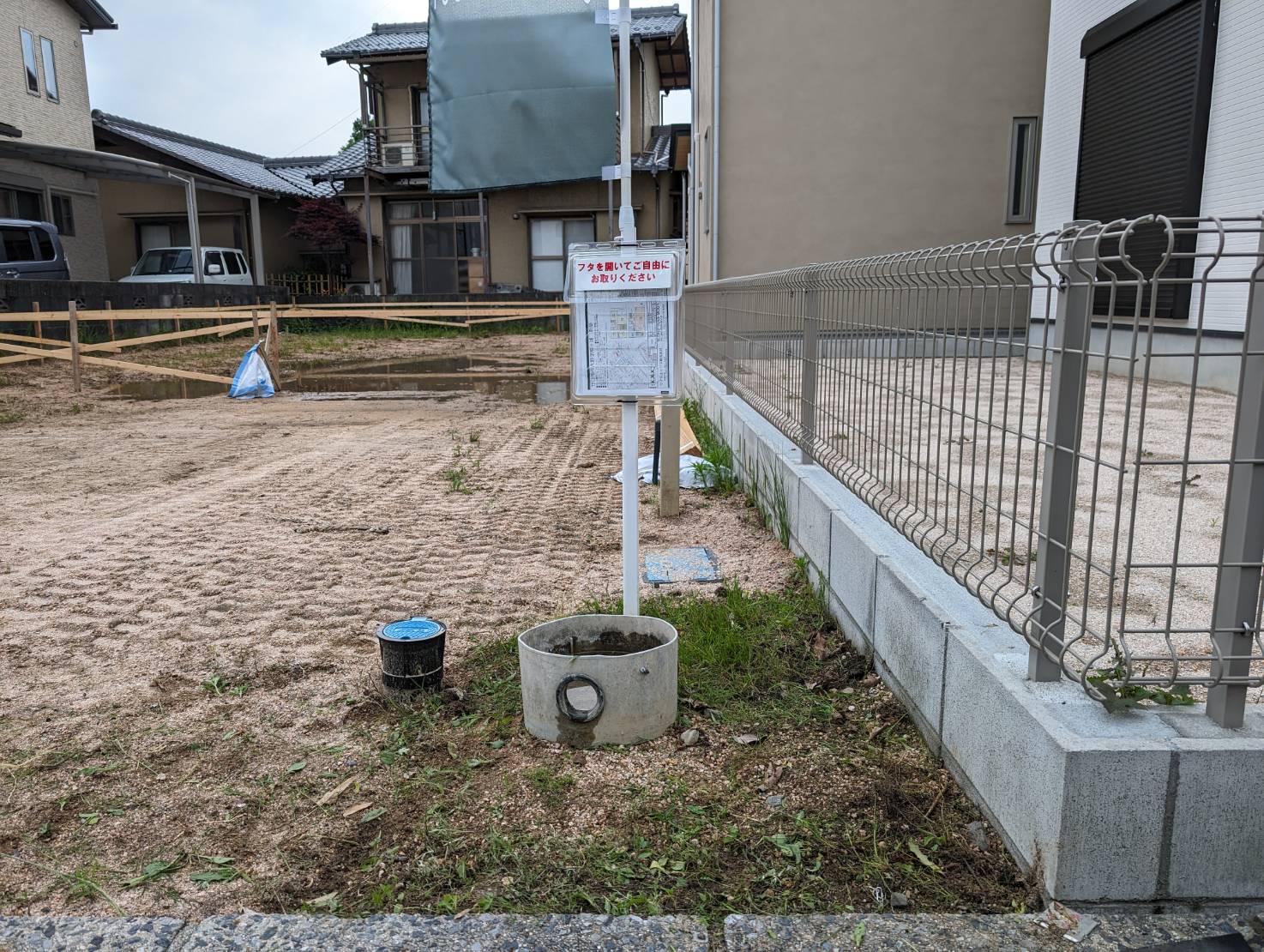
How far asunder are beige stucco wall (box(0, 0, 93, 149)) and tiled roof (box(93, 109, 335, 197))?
57.2 inches

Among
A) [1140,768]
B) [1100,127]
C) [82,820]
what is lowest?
[82,820]

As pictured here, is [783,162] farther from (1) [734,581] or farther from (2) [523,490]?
(1) [734,581]

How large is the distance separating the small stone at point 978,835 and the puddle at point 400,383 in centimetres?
911

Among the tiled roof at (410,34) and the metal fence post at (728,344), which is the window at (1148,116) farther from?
the tiled roof at (410,34)

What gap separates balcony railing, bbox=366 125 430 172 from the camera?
2503cm

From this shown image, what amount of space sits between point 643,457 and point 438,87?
3.75 metres

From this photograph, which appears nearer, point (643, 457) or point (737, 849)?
point (737, 849)

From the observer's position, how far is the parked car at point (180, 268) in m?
21.7

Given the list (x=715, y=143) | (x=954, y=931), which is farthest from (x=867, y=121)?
(x=954, y=931)

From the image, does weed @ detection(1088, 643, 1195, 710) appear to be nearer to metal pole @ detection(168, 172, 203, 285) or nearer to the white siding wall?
the white siding wall

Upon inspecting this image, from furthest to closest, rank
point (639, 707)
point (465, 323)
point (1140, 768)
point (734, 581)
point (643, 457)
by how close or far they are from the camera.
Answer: point (465, 323), point (643, 457), point (734, 581), point (639, 707), point (1140, 768)

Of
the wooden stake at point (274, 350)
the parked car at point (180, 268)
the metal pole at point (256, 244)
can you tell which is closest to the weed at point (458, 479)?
the wooden stake at point (274, 350)

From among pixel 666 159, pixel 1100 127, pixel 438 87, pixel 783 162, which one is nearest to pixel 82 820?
pixel 438 87

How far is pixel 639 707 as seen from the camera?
2867 millimetres
